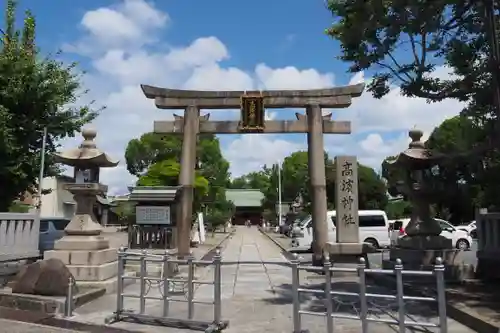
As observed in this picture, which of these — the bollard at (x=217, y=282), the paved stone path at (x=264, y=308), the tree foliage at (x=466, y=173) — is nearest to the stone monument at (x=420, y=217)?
the tree foliage at (x=466, y=173)

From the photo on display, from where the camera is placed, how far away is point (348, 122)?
16109 millimetres

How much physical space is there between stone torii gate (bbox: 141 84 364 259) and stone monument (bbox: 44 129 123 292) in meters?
3.43

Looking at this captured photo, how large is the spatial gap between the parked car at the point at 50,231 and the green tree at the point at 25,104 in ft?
5.82

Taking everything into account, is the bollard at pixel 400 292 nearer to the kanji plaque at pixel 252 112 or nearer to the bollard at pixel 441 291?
the bollard at pixel 441 291

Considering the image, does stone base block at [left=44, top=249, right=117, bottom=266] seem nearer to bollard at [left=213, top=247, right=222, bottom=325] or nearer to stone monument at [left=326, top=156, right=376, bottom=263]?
bollard at [left=213, top=247, right=222, bottom=325]

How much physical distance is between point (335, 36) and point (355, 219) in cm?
582

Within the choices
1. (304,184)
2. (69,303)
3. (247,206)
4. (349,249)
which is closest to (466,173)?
(349,249)

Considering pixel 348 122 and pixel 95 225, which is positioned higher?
pixel 348 122

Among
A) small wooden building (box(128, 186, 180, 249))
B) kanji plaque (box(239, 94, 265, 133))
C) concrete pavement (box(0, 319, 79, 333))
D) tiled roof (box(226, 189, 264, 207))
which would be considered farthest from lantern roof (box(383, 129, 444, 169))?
tiled roof (box(226, 189, 264, 207))

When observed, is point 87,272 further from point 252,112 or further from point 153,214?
point 252,112

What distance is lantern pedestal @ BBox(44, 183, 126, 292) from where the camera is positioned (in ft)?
36.7

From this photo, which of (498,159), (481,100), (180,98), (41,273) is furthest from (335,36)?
(41,273)

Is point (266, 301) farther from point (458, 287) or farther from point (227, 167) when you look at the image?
point (227, 167)

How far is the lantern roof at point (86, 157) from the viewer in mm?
12164
